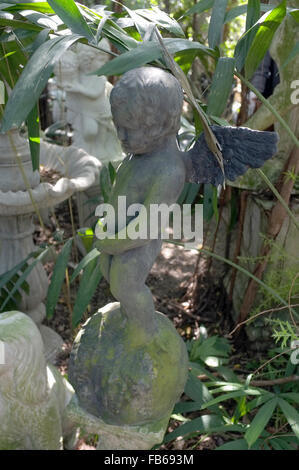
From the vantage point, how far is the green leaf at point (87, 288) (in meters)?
1.67

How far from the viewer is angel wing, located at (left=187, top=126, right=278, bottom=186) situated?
3.42ft

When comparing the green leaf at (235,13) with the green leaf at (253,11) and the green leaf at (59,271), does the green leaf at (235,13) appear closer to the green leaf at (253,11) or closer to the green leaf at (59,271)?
the green leaf at (253,11)

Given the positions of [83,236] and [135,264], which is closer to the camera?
[135,264]

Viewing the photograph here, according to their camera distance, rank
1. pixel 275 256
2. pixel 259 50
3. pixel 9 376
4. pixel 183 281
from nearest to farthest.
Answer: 1. pixel 259 50
2. pixel 9 376
3. pixel 275 256
4. pixel 183 281

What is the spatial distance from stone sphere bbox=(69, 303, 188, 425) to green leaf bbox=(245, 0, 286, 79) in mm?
680

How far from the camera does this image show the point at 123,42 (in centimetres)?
116

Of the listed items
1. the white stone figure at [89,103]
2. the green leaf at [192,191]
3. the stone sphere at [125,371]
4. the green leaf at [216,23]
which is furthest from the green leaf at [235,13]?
the white stone figure at [89,103]

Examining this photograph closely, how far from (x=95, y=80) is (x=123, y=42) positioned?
2.02 meters

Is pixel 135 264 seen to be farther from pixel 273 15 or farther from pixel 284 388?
pixel 284 388

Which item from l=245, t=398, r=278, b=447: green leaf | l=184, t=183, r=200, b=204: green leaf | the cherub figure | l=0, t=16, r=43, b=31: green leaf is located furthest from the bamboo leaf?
l=0, t=16, r=43, b=31: green leaf

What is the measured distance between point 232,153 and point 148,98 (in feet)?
0.75

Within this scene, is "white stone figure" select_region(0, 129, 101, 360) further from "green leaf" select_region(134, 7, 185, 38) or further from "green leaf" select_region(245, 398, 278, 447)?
"green leaf" select_region(245, 398, 278, 447)

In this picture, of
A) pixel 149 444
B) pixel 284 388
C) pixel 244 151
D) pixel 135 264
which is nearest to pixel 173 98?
pixel 244 151

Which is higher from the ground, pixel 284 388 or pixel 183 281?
pixel 284 388
